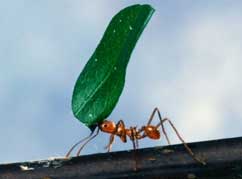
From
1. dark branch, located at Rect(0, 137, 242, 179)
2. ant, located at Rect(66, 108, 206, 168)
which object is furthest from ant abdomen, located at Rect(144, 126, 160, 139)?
dark branch, located at Rect(0, 137, 242, 179)

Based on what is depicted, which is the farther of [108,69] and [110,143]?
[110,143]

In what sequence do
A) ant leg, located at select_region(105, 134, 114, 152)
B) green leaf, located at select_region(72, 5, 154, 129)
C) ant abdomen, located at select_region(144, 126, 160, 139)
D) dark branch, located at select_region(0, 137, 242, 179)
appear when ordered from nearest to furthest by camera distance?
dark branch, located at select_region(0, 137, 242, 179)
green leaf, located at select_region(72, 5, 154, 129)
ant leg, located at select_region(105, 134, 114, 152)
ant abdomen, located at select_region(144, 126, 160, 139)

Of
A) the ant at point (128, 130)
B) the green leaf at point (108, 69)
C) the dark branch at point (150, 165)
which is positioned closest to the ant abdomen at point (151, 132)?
the ant at point (128, 130)

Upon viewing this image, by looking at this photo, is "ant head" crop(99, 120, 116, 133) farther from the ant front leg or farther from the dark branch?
the dark branch

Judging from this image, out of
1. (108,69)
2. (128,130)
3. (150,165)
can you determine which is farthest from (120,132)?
(150,165)

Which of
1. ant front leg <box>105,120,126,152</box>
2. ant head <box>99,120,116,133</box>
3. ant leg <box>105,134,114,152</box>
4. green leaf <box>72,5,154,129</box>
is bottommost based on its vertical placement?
ant leg <box>105,134,114,152</box>

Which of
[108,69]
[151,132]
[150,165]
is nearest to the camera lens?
[150,165]

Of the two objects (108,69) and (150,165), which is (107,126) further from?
(150,165)
